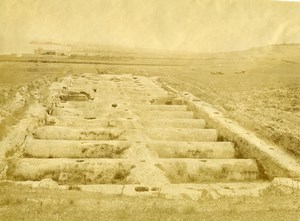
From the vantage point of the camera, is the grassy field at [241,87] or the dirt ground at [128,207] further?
the grassy field at [241,87]

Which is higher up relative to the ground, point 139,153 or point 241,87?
point 241,87

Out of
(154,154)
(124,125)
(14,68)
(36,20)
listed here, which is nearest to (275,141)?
(154,154)

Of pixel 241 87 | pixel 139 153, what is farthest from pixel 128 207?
pixel 241 87

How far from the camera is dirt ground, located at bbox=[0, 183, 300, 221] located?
8.15ft

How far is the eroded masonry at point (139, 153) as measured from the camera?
3.46 metres

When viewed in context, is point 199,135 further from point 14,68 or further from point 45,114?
point 14,68

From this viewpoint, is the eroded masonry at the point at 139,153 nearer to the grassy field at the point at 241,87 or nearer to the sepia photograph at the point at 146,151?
the sepia photograph at the point at 146,151

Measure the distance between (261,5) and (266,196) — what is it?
1590 inches

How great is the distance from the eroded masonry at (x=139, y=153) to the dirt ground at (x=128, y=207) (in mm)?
326

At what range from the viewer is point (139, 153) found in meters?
4.08

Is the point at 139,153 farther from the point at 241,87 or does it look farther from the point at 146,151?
the point at 241,87

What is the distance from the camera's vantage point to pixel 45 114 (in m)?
5.25

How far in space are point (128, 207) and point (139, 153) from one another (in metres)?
1.44

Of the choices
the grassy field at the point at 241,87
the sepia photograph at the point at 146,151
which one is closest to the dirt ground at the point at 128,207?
the sepia photograph at the point at 146,151
